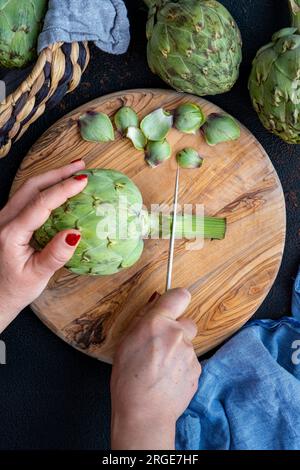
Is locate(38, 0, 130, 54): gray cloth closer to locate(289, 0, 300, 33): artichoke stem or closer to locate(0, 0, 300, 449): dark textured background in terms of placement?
locate(0, 0, 300, 449): dark textured background

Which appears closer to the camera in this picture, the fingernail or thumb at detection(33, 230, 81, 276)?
thumb at detection(33, 230, 81, 276)

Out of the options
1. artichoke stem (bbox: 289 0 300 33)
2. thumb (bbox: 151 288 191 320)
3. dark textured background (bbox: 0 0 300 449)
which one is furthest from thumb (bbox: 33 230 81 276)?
artichoke stem (bbox: 289 0 300 33)

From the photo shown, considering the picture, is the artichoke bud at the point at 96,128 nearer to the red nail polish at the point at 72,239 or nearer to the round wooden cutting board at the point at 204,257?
the round wooden cutting board at the point at 204,257

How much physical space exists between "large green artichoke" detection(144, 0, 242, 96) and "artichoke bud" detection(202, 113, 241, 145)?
6 centimetres

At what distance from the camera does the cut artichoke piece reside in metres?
1.01

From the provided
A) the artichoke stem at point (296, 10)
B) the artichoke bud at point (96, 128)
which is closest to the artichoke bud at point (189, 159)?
the artichoke bud at point (96, 128)

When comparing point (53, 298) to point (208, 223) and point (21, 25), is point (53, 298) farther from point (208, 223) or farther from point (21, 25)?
point (21, 25)

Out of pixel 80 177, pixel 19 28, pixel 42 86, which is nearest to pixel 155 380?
pixel 80 177

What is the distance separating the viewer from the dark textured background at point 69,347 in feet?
3.50

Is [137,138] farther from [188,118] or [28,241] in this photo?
[28,241]

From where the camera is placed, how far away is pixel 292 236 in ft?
3.57

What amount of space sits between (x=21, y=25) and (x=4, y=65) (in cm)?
8

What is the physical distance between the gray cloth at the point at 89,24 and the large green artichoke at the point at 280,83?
0.75ft

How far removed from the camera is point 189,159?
101cm
